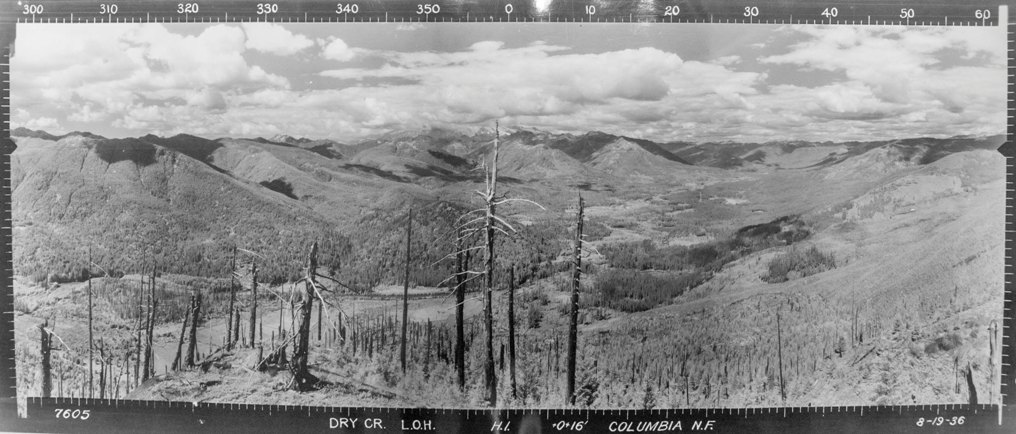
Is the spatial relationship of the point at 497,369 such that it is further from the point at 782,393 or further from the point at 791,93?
the point at 791,93

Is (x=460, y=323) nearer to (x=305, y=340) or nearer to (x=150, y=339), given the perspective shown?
(x=305, y=340)

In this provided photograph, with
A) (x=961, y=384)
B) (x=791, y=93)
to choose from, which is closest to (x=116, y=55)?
(x=791, y=93)

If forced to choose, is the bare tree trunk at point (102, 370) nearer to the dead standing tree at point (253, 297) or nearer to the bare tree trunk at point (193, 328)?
the bare tree trunk at point (193, 328)

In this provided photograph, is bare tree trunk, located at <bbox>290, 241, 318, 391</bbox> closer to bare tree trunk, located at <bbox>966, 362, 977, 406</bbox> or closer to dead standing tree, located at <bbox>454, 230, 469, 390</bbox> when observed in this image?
dead standing tree, located at <bbox>454, 230, 469, 390</bbox>

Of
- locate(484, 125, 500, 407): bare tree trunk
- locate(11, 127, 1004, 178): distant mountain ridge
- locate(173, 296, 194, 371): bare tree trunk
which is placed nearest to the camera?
locate(484, 125, 500, 407): bare tree trunk

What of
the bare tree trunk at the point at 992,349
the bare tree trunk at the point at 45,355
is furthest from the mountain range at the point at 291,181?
the bare tree trunk at the point at 992,349

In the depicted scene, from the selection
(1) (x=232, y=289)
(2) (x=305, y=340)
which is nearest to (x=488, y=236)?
(2) (x=305, y=340)

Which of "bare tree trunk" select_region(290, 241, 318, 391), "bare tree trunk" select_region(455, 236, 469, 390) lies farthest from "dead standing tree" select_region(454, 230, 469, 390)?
"bare tree trunk" select_region(290, 241, 318, 391)
